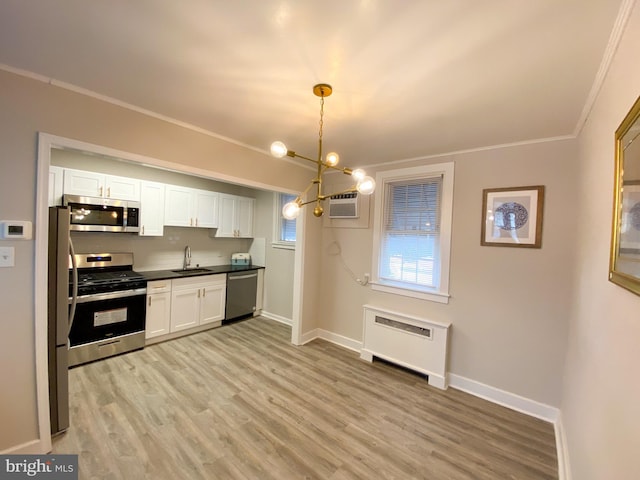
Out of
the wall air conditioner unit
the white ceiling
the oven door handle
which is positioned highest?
the white ceiling

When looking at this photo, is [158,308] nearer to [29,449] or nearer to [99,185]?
[99,185]

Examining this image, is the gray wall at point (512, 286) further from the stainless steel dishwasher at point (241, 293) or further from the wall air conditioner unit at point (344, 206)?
the stainless steel dishwasher at point (241, 293)

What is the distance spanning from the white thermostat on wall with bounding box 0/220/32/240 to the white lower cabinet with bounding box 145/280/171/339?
1.80 meters

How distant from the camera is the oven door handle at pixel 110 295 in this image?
288 cm

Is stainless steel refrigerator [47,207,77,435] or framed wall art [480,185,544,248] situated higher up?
framed wall art [480,185,544,248]

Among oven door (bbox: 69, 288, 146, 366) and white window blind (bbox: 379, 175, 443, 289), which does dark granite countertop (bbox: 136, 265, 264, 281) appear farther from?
white window blind (bbox: 379, 175, 443, 289)

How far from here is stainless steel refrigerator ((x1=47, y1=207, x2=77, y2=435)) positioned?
1.95 metres

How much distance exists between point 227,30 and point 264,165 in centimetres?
193

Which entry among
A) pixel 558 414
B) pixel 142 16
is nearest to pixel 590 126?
pixel 558 414

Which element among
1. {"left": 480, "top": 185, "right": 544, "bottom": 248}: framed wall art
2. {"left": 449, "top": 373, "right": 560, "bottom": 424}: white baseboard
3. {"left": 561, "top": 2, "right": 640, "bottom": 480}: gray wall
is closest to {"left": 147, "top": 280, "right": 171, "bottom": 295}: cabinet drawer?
{"left": 449, "top": 373, "right": 560, "bottom": 424}: white baseboard

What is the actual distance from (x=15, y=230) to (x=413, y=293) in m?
3.50

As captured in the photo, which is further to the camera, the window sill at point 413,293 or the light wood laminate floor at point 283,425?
the window sill at point 413,293

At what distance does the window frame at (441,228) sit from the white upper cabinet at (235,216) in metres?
2.51

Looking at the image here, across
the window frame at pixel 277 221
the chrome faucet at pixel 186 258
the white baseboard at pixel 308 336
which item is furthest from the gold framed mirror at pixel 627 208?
the chrome faucet at pixel 186 258
